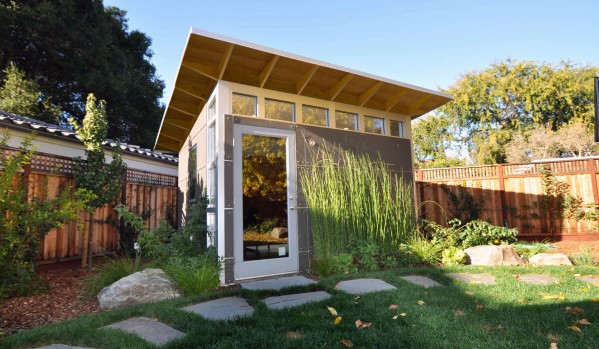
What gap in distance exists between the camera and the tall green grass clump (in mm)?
4145

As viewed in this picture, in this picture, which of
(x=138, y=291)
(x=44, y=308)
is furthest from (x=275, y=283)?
(x=44, y=308)

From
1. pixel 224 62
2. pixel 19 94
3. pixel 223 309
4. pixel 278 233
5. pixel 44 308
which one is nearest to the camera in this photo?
pixel 223 309

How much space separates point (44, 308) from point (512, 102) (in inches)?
785

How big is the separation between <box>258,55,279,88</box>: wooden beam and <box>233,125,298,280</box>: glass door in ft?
2.06

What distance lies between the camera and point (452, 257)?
14.7ft

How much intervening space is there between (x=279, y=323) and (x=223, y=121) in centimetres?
243

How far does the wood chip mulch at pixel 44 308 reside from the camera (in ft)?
8.43

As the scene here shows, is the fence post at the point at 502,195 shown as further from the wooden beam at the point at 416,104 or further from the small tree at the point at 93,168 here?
the small tree at the point at 93,168

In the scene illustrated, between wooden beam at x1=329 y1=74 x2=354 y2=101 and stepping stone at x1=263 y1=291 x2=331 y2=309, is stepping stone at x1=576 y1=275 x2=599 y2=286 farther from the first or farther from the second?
wooden beam at x1=329 y1=74 x2=354 y2=101

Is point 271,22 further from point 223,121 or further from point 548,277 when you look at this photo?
point 548,277

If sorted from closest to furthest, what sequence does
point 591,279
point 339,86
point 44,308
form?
1. point 44,308
2. point 591,279
3. point 339,86

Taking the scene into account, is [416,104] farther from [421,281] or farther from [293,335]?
[293,335]

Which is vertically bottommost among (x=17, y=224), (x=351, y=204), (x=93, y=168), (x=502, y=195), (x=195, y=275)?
(x=195, y=275)

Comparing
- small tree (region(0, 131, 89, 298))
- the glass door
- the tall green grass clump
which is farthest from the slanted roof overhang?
small tree (region(0, 131, 89, 298))
